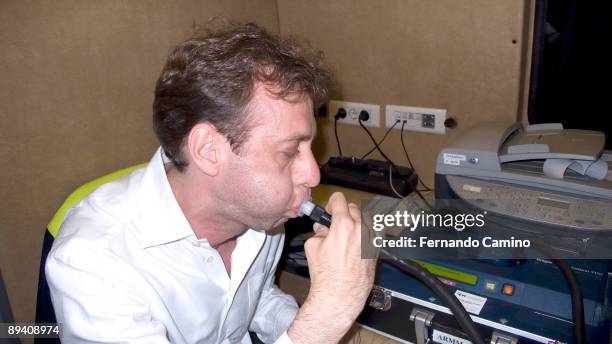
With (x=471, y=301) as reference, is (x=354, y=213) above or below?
above

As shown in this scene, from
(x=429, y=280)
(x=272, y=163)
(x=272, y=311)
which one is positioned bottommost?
(x=272, y=311)

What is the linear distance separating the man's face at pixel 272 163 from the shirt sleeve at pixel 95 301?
0.88 ft

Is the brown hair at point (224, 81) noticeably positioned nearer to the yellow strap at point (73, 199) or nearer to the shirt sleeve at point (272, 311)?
the yellow strap at point (73, 199)

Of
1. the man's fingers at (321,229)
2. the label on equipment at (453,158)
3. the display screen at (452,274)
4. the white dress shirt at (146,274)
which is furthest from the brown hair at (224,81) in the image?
the display screen at (452,274)

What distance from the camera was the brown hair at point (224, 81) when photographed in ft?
2.78

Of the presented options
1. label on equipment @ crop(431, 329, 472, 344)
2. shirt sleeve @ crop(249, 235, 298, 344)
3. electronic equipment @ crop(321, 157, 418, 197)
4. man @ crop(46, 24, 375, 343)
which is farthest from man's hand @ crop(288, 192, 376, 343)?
electronic equipment @ crop(321, 157, 418, 197)

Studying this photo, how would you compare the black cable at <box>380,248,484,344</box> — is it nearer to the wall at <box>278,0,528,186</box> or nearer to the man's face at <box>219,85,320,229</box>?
the man's face at <box>219,85,320,229</box>

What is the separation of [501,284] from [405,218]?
339 millimetres

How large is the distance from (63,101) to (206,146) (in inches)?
22.7

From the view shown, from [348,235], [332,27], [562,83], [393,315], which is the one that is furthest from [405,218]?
[332,27]

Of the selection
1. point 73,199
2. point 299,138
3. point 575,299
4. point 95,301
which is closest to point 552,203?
point 575,299

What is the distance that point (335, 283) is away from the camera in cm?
82

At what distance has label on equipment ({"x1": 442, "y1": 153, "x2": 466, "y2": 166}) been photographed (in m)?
1.07

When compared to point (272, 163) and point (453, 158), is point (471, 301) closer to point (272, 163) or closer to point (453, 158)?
point (453, 158)
